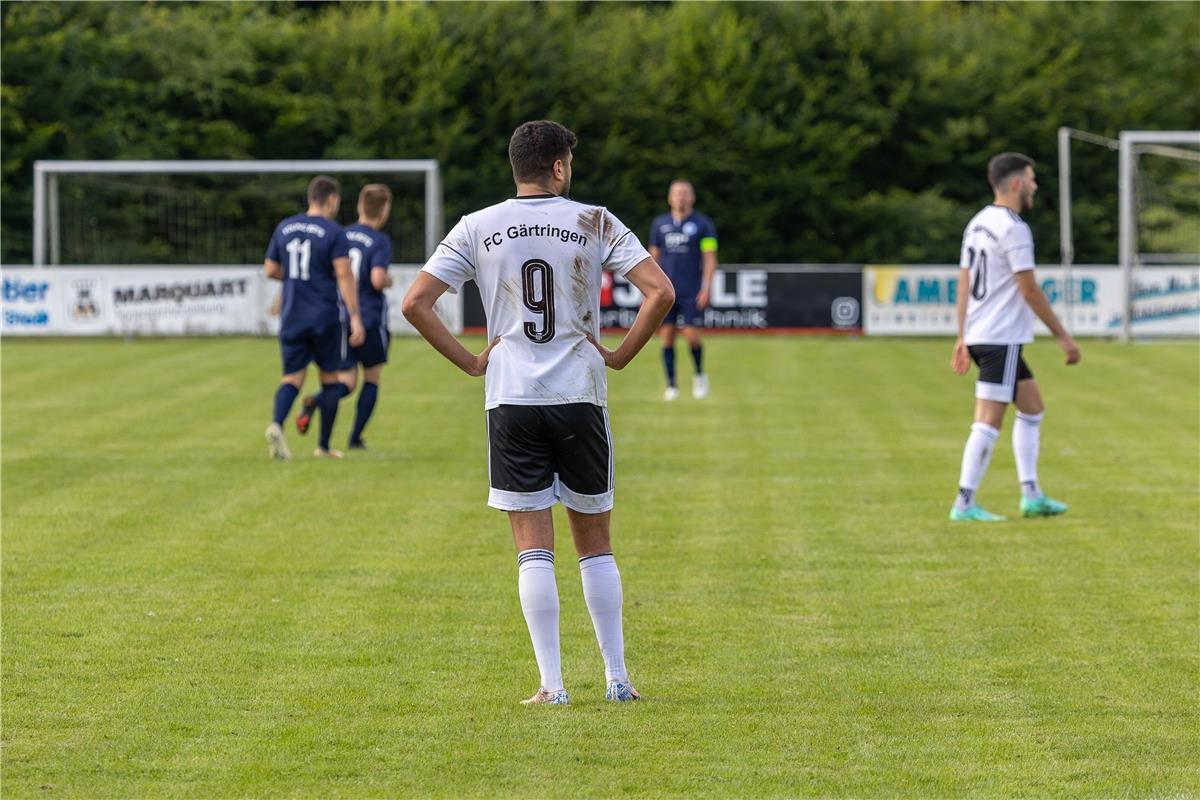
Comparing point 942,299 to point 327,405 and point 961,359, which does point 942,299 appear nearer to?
point 327,405

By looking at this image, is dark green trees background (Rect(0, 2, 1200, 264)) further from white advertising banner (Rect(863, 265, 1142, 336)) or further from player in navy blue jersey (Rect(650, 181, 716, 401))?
player in navy blue jersey (Rect(650, 181, 716, 401))

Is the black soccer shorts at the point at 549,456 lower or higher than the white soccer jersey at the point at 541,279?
lower

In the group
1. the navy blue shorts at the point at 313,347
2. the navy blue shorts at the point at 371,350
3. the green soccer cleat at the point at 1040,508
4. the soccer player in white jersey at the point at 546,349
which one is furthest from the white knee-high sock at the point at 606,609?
the navy blue shorts at the point at 371,350

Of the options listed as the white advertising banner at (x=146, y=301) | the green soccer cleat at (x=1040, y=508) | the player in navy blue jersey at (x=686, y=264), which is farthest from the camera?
the white advertising banner at (x=146, y=301)

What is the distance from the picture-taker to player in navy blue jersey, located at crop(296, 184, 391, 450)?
13055 mm

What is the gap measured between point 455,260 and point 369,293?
7756 mm

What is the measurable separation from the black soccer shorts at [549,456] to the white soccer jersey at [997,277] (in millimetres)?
4653

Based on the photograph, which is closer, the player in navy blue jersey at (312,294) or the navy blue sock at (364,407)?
the player in navy blue jersey at (312,294)

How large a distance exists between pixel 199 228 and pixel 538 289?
2898cm

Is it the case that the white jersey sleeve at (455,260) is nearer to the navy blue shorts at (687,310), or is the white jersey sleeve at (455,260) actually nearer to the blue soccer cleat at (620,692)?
the blue soccer cleat at (620,692)

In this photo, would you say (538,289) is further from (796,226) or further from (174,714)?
(796,226)

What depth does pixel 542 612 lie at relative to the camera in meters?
5.82

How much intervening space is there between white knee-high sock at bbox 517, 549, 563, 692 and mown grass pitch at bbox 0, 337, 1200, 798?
0.48 ft

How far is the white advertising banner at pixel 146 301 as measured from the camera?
27.4 meters
